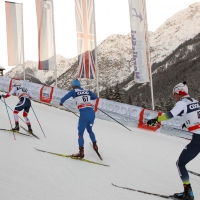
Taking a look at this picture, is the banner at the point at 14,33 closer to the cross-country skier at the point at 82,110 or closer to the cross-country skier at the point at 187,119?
the cross-country skier at the point at 82,110

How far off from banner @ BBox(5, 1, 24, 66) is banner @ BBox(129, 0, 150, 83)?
8640mm

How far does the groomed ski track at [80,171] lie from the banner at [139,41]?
6.36 metres

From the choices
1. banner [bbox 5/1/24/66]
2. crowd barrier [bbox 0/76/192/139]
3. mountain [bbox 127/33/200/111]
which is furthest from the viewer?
mountain [bbox 127/33/200/111]

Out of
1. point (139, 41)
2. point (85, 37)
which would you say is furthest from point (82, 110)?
point (85, 37)

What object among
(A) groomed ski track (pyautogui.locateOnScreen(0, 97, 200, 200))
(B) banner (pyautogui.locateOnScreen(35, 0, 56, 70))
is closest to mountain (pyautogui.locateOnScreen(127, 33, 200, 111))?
(B) banner (pyautogui.locateOnScreen(35, 0, 56, 70))

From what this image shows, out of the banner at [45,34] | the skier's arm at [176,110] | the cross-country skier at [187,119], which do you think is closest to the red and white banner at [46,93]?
the banner at [45,34]

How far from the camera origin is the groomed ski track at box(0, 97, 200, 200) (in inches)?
168

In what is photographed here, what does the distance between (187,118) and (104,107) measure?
11.7 meters

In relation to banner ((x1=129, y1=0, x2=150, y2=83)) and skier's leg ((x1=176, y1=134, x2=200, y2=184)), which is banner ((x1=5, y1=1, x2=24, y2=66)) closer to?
banner ((x1=129, y1=0, x2=150, y2=83))

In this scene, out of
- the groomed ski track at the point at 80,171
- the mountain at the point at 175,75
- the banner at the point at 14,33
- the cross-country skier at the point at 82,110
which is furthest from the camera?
the mountain at the point at 175,75

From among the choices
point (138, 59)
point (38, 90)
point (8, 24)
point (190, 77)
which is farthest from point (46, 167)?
point (190, 77)

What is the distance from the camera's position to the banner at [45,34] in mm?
18109

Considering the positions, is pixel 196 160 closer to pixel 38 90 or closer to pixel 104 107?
pixel 104 107

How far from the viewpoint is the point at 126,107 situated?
1473cm
